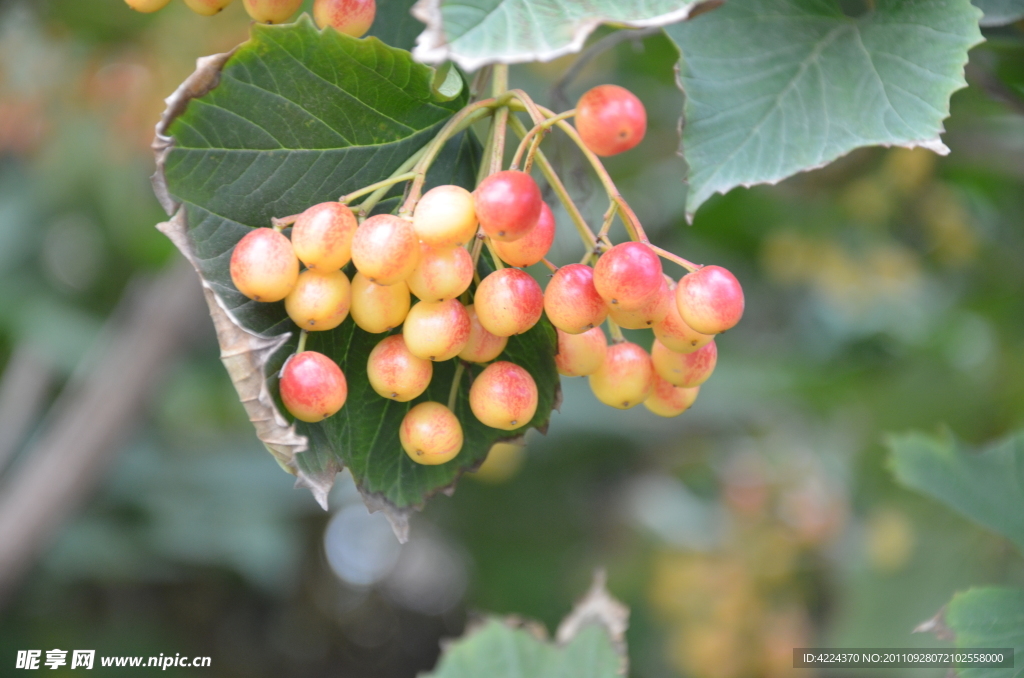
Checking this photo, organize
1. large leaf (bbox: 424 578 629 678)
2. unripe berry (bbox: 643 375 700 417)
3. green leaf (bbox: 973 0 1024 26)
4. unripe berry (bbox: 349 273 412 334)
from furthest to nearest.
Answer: large leaf (bbox: 424 578 629 678)
green leaf (bbox: 973 0 1024 26)
unripe berry (bbox: 643 375 700 417)
unripe berry (bbox: 349 273 412 334)

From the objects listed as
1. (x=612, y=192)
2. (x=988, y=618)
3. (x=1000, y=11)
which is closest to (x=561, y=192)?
(x=612, y=192)

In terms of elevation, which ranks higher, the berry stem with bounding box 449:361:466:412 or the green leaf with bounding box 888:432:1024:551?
the berry stem with bounding box 449:361:466:412

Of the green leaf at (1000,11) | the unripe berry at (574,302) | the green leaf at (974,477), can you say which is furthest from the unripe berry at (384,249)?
the green leaf at (974,477)

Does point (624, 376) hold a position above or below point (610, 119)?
below

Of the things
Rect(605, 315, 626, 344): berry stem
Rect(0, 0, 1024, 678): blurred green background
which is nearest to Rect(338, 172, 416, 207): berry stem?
Rect(605, 315, 626, 344): berry stem

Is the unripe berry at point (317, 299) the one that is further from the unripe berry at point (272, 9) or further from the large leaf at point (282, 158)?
the unripe berry at point (272, 9)

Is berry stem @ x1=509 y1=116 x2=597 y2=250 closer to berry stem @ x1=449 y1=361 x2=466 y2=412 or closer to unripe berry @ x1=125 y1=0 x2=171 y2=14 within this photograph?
berry stem @ x1=449 y1=361 x2=466 y2=412

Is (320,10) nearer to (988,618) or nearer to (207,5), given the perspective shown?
(207,5)

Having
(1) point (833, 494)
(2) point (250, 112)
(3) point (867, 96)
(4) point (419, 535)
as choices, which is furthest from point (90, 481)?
(4) point (419, 535)
